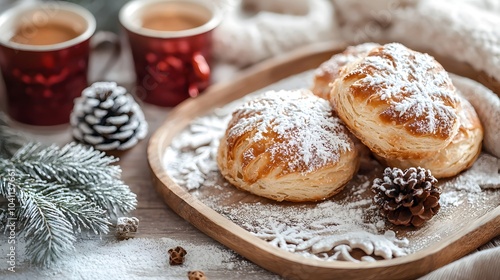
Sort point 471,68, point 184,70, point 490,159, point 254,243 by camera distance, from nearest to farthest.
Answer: point 254,243
point 490,159
point 471,68
point 184,70

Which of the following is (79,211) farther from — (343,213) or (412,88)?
(412,88)

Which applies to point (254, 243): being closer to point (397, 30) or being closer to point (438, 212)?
point (438, 212)

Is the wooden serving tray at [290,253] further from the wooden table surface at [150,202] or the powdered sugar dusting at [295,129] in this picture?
the powdered sugar dusting at [295,129]

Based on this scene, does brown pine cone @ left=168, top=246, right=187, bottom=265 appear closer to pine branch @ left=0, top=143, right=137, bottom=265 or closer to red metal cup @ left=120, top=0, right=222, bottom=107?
pine branch @ left=0, top=143, right=137, bottom=265

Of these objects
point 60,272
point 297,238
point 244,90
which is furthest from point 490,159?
point 60,272

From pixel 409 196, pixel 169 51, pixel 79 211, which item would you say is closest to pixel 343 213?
pixel 409 196

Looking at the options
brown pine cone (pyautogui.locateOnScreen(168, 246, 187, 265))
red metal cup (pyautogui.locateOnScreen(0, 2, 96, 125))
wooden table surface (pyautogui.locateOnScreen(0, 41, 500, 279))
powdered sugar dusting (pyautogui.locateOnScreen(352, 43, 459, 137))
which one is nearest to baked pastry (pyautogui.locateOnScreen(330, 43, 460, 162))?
powdered sugar dusting (pyautogui.locateOnScreen(352, 43, 459, 137))

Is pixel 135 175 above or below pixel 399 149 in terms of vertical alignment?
below
